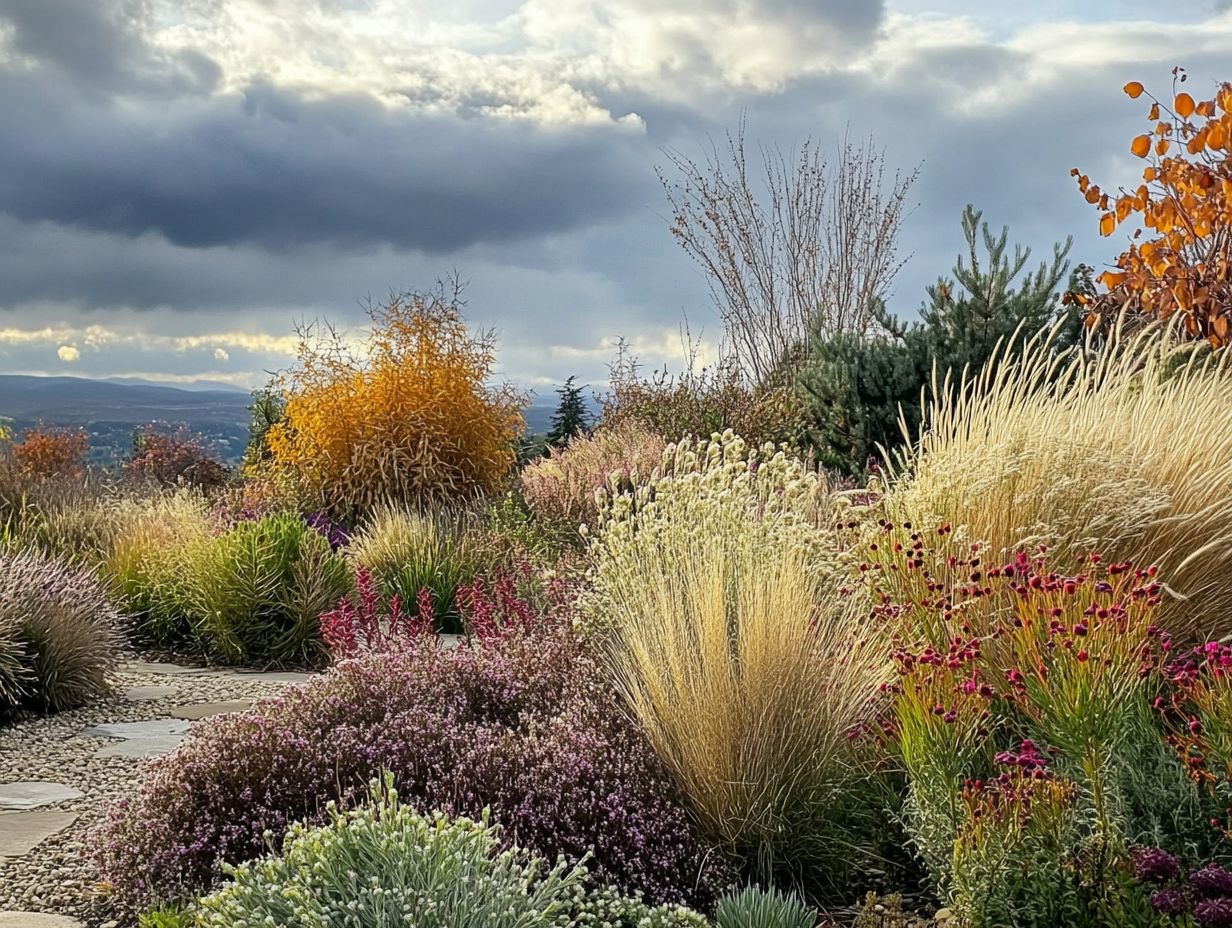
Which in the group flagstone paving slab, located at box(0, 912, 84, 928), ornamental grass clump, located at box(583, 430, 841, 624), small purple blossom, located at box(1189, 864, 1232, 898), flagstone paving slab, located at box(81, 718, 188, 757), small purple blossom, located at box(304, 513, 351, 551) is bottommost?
flagstone paving slab, located at box(81, 718, 188, 757)

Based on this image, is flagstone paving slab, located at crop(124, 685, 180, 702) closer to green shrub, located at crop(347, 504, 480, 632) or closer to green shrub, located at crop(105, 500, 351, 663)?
green shrub, located at crop(105, 500, 351, 663)

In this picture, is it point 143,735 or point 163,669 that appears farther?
point 163,669

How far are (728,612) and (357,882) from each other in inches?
64.2

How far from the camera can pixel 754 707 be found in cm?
334

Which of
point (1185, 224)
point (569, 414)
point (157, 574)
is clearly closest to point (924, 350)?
point (1185, 224)

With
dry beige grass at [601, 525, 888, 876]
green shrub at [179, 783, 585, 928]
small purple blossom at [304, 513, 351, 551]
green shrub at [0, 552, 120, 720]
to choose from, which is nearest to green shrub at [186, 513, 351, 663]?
green shrub at [0, 552, 120, 720]

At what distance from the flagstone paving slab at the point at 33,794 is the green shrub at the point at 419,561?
12.3ft

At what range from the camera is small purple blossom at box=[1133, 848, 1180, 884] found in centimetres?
257

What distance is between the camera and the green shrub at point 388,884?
2.31 meters

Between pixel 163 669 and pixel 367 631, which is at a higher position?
pixel 367 631

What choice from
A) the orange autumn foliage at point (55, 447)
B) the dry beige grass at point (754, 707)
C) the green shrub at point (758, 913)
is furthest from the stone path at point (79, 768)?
the orange autumn foliage at point (55, 447)

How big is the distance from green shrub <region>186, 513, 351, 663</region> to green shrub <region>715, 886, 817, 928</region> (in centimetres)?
511

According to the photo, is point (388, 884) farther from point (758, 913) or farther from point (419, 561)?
point (419, 561)

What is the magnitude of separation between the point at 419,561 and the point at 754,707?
5.58 m
